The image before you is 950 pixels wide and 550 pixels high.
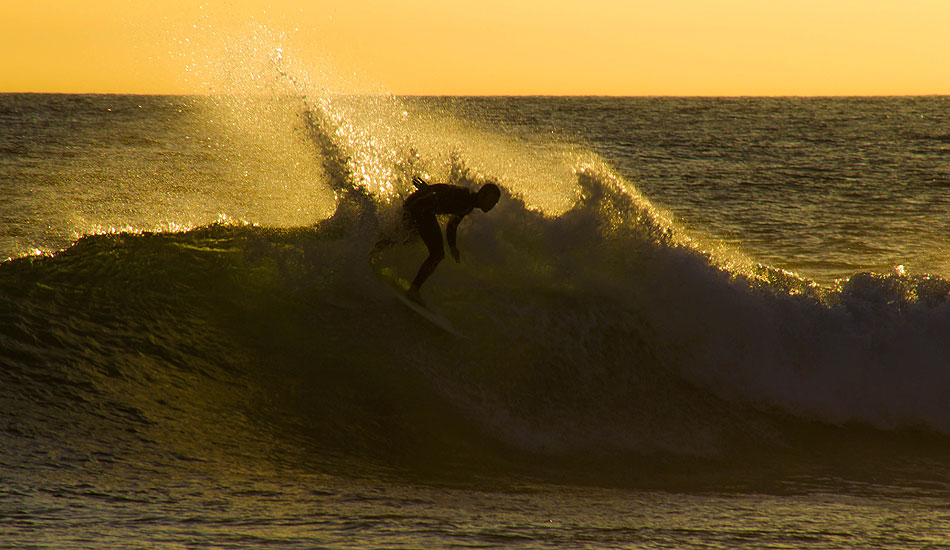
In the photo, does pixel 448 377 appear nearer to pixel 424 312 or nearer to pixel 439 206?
pixel 424 312

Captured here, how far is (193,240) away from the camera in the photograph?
10.7 metres

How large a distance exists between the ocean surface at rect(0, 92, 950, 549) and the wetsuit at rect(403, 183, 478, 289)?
636 mm

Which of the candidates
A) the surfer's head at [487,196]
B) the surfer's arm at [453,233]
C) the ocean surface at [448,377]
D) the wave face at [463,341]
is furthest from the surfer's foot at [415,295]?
the surfer's head at [487,196]

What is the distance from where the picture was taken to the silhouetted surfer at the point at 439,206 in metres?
8.64

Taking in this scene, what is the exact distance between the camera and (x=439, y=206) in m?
8.71

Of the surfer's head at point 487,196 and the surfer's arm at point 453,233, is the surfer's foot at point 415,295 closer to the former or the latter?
the surfer's arm at point 453,233

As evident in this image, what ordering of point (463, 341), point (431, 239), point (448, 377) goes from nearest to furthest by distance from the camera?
point (448, 377), point (431, 239), point (463, 341)

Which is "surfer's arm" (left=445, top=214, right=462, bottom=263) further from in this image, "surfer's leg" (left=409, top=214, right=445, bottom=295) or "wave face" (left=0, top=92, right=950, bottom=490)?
"wave face" (left=0, top=92, right=950, bottom=490)

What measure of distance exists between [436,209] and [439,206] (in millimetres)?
41

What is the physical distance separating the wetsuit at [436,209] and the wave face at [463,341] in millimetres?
684

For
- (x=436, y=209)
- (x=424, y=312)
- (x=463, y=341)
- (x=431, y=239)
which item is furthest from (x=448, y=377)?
(x=436, y=209)

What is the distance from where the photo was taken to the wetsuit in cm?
867

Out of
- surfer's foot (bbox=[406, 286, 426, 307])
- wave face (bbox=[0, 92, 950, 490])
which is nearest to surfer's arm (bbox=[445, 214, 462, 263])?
surfer's foot (bbox=[406, 286, 426, 307])

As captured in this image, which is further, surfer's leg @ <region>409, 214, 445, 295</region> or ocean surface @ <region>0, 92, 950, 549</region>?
surfer's leg @ <region>409, 214, 445, 295</region>
